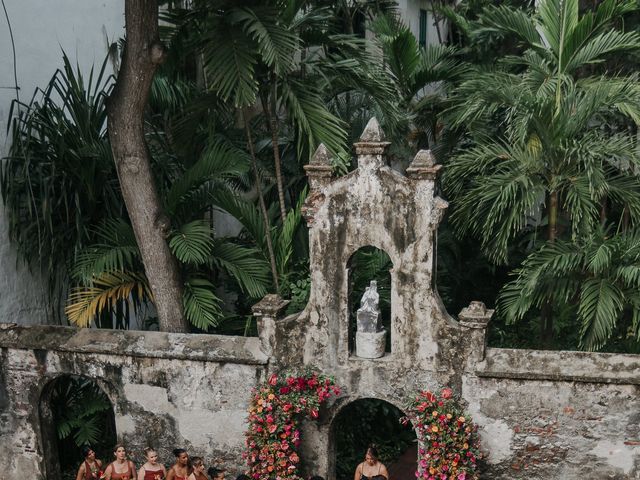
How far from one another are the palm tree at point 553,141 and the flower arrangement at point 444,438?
185 cm

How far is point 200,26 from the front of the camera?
9.95 m

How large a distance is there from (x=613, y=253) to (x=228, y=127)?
6.29 metres

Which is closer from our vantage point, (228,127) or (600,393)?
(600,393)

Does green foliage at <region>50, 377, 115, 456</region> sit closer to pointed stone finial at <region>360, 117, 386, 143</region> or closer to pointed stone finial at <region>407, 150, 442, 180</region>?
pointed stone finial at <region>360, 117, 386, 143</region>

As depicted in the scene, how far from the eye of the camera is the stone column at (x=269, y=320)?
29.1 ft

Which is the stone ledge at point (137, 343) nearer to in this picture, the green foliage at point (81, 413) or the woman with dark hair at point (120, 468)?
the green foliage at point (81, 413)

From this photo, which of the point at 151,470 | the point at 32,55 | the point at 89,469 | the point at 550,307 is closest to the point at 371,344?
the point at 550,307

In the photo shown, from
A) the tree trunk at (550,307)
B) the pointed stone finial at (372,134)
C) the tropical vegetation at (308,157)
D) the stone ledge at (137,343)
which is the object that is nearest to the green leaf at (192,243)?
the tropical vegetation at (308,157)

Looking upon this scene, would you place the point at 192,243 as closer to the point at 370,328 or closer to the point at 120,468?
the point at 370,328

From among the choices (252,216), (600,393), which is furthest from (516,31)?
(600,393)

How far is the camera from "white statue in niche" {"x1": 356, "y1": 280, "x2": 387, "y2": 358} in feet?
28.7

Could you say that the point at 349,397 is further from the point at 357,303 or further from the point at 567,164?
the point at 567,164

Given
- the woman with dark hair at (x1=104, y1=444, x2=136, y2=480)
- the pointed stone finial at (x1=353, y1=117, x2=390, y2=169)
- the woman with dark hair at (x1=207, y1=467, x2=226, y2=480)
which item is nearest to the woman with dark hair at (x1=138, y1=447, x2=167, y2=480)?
the woman with dark hair at (x1=104, y1=444, x2=136, y2=480)

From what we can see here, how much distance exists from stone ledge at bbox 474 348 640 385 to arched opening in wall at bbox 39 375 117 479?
5.12 meters
